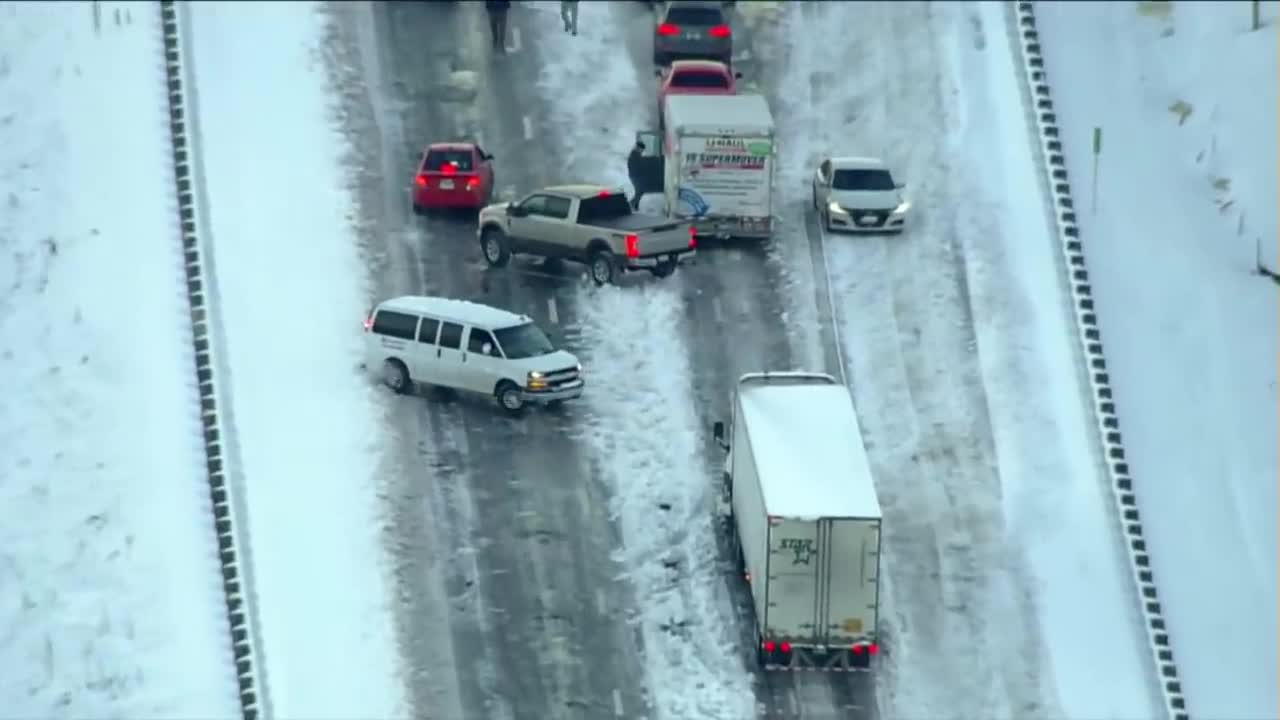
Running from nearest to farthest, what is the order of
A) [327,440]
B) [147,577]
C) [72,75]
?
[147,577] < [327,440] < [72,75]

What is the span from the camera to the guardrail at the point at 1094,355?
4512cm

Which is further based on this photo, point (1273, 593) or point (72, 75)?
point (72, 75)

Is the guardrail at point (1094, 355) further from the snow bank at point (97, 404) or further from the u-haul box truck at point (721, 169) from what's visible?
the snow bank at point (97, 404)

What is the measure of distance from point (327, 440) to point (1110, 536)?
13929 millimetres

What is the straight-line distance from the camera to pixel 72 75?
61938mm

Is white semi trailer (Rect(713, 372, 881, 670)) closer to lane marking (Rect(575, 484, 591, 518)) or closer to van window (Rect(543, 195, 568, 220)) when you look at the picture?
lane marking (Rect(575, 484, 591, 518))

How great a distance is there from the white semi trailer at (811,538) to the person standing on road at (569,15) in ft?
76.1

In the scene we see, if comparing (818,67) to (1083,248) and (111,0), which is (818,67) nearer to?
(1083,248)

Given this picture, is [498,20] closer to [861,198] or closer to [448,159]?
[448,159]

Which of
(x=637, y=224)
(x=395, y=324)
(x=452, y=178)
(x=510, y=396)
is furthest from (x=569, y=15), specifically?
(x=510, y=396)

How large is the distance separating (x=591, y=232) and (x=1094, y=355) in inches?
397

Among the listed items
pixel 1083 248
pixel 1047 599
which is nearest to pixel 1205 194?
pixel 1083 248

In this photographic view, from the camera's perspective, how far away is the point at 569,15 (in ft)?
217

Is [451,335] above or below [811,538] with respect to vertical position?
above
